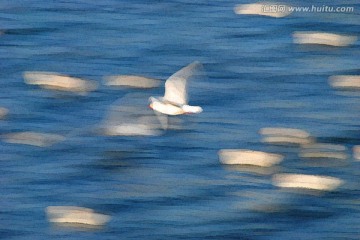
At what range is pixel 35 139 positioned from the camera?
2510 millimetres

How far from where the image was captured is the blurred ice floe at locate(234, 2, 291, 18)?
2676 millimetres

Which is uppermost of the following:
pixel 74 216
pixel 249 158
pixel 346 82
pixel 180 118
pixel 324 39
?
pixel 324 39

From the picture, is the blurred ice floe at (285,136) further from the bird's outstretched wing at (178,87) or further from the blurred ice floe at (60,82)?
the blurred ice floe at (60,82)

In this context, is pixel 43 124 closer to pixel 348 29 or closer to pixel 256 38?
pixel 256 38

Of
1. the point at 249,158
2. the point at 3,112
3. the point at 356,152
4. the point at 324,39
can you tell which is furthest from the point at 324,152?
the point at 3,112

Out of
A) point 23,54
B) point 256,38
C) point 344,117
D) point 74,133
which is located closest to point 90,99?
point 74,133

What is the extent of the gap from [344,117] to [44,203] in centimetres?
87

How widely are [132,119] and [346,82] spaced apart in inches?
24.6

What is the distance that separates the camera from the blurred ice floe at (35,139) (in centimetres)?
250

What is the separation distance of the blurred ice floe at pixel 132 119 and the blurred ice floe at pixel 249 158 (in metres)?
0.21

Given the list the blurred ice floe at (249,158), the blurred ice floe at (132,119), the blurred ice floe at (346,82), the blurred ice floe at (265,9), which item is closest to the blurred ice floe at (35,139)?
the blurred ice floe at (132,119)

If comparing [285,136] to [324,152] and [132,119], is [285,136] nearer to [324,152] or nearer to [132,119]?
[324,152]

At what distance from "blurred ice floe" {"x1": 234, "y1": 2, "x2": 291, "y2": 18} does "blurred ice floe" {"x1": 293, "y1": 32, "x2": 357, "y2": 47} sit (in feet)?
0.34

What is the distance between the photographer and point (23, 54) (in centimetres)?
268
